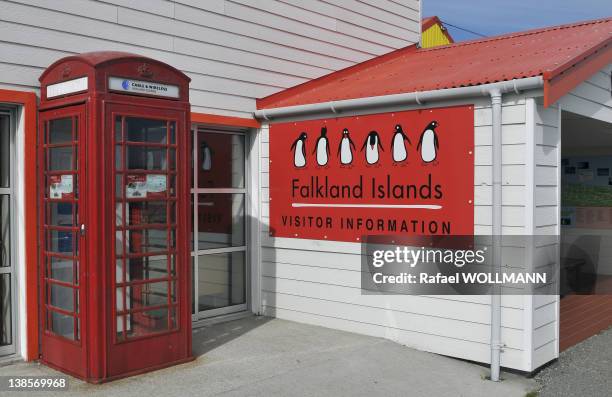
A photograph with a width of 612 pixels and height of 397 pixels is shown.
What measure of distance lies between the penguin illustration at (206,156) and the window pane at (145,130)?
79.5 inches

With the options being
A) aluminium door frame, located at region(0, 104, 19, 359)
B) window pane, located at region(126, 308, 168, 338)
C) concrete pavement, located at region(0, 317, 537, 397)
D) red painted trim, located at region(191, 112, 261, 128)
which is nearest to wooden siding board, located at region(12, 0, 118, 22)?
aluminium door frame, located at region(0, 104, 19, 359)

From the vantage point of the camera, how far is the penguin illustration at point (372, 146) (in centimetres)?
704

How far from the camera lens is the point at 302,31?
8.85 m

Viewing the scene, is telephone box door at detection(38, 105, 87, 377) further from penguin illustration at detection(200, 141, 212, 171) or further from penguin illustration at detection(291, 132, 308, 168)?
penguin illustration at detection(291, 132, 308, 168)

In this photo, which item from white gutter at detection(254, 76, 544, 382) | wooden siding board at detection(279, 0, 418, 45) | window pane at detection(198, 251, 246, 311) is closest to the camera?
white gutter at detection(254, 76, 544, 382)

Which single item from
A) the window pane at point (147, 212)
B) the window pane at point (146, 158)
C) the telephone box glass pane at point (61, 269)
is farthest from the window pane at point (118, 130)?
the telephone box glass pane at point (61, 269)

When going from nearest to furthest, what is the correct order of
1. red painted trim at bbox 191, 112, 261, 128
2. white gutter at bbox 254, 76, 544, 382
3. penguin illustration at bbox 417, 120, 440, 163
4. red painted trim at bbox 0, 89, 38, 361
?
white gutter at bbox 254, 76, 544, 382
red painted trim at bbox 0, 89, 38, 361
penguin illustration at bbox 417, 120, 440, 163
red painted trim at bbox 191, 112, 261, 128

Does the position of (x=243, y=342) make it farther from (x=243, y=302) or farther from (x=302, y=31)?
(x=302, y=31)

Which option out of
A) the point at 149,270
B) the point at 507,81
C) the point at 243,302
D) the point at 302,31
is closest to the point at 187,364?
the point at 149,270

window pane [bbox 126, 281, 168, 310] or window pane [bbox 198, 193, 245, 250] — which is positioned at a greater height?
window pane [bbox 198, 193, 245, 250]

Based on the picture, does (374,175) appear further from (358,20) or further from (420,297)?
(358,20)

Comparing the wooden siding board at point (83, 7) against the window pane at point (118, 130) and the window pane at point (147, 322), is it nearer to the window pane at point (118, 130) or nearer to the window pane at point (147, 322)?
the window pane at point (118, 130)

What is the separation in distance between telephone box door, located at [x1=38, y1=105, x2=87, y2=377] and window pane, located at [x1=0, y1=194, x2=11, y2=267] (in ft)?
1.02

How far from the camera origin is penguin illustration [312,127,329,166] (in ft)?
24.6
